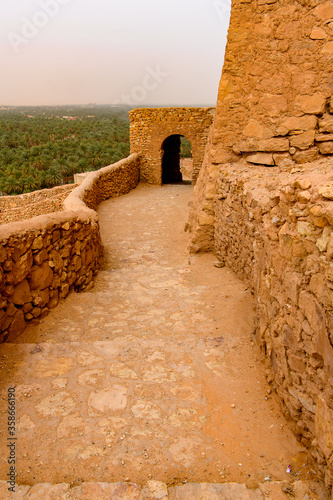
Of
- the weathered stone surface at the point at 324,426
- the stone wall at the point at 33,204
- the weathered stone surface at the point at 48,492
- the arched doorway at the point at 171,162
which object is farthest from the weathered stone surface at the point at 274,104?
→ the arched doorway at the point at 171,162

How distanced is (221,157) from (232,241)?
1.40 meters

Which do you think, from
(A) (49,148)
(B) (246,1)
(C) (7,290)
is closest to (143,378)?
(C) (7,290)

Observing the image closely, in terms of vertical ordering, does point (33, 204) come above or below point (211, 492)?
→ below

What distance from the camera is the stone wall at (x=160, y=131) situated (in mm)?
13172

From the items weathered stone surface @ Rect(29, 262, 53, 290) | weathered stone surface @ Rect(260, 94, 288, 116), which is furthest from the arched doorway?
weathered stone surface @ Rect(29, 262, 53, 290)

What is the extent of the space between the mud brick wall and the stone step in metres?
0.22

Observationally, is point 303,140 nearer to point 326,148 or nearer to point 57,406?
point 326,148

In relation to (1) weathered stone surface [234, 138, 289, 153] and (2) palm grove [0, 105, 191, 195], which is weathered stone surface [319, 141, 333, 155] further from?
(2) palm grove [0, 105, 191, 195]

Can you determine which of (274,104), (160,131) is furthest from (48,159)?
(274,104)

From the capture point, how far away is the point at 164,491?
194cm

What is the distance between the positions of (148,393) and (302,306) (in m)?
1.33

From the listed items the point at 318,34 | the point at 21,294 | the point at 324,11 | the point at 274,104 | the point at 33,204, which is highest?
the point at 324,11

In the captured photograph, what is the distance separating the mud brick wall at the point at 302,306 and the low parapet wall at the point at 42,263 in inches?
89.0

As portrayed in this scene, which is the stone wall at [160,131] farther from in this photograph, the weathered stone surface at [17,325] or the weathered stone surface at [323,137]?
the weathered stone surface at [17,325]
